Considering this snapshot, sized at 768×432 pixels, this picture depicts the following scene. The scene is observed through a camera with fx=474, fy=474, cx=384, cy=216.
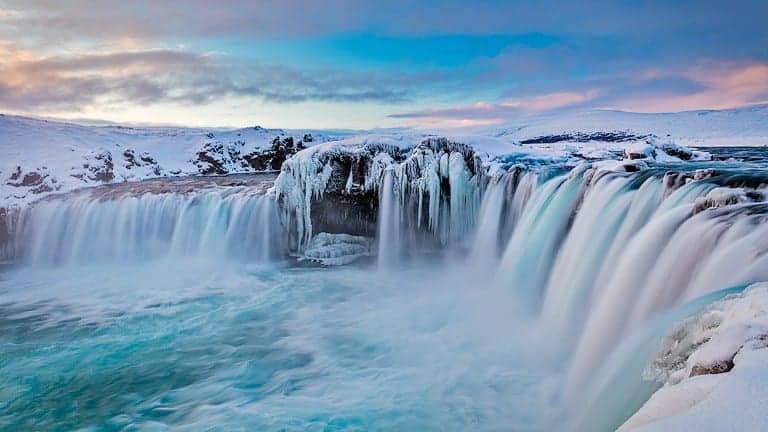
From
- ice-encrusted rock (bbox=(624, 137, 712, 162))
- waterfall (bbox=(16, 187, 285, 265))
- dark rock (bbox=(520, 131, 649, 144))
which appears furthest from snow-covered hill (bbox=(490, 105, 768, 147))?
waterfall (bbox=(16, 187, 285, 265))

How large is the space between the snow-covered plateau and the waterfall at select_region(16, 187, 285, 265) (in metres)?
0.07

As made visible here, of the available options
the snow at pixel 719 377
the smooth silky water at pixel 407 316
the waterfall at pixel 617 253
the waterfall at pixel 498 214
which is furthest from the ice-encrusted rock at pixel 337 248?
the snow at pixel 719 377

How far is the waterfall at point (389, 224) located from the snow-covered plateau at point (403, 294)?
0.18 ft

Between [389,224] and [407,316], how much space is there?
4.22 meters

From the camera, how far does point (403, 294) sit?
35.3ft

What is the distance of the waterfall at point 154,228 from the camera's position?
1418cm

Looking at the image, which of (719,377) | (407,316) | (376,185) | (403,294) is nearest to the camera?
(719,377)

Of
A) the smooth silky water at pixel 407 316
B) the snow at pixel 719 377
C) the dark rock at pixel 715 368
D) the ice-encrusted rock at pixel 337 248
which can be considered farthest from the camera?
the ice-encrusted rock at pixel 337 248

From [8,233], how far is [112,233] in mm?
3381

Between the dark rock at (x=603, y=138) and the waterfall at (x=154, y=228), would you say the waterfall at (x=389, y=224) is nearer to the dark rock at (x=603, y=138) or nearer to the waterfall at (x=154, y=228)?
the waterfall at (x=154, y=228)

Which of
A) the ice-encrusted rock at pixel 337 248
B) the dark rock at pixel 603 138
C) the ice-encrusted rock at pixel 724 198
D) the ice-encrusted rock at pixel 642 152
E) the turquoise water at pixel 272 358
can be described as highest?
the dark rock at pixel 603 138

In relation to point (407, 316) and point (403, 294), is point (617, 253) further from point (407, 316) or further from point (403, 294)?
point (403, 294)

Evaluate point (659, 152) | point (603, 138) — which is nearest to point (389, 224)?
point (659, 152)

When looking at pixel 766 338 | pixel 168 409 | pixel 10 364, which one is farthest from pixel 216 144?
pixel 766 338
